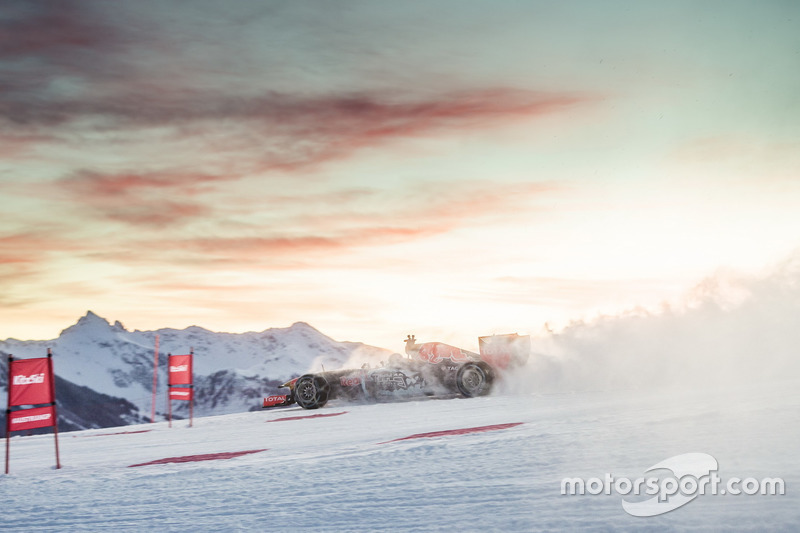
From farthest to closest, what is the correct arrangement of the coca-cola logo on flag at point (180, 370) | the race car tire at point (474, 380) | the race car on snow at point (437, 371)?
1. the coca-cola logo on flag at point (180, 370)
2. the race car on snow at point (437, 371)
3. the race car tire at point (474, 380)

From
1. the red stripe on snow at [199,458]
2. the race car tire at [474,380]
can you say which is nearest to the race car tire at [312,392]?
the race car tire at [474,380]

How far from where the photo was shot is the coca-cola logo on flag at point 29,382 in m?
12.1

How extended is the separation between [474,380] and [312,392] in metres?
5.38

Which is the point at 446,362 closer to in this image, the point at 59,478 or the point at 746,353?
the point at 746,353

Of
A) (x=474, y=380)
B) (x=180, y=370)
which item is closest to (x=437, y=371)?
(x=474, y=380)

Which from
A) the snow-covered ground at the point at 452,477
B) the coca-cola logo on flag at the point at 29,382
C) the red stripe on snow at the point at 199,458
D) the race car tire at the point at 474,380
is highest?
the coca-cola logo on flag at the point at 29,382

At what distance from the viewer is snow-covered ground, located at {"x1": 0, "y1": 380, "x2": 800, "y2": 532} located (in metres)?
5.07

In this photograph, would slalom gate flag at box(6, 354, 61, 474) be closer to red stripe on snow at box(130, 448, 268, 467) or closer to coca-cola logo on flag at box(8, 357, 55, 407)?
coca-cola logo on flag at box(8, 357, 55, 407)

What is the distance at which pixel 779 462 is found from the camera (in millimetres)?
5691

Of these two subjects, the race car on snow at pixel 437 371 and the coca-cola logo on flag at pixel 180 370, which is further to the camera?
the coca-cola logo on flag at pixel 180 370

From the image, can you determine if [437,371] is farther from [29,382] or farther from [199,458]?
[29,382]

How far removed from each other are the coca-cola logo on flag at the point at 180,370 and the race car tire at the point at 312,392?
343 centimetres

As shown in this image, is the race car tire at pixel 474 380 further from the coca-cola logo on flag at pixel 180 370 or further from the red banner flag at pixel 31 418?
the red banner flag at pixel 31 418

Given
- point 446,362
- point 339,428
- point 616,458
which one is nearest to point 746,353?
point 446,362
